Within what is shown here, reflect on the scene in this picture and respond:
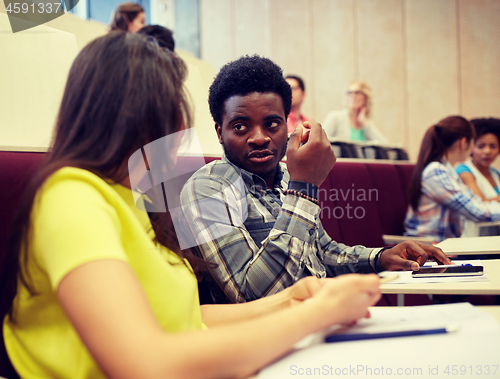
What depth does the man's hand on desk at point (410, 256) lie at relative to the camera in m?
1.13

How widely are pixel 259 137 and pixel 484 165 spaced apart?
277 centimetres

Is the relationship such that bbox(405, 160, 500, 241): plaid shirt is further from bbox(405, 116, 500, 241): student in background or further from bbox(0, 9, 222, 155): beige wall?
bbox(0, 9, 222, 155): beige wall

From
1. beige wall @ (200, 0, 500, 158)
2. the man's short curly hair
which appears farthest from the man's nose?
beige wall @ (200, 0, 500, 158)

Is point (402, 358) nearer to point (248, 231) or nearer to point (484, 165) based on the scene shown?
point (248, 231)

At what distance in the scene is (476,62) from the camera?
5148 mm

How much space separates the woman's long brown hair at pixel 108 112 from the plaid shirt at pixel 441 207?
6.73 ft

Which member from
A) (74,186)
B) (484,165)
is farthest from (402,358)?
(484,165)

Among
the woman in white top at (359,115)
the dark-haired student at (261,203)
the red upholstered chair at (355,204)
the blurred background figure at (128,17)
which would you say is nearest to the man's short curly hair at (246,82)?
the dark-haired student at (261,203)

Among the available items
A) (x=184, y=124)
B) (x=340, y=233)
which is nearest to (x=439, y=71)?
(x=340, y=233)

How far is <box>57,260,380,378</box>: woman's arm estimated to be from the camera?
16.7 inches

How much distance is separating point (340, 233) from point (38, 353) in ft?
4.01

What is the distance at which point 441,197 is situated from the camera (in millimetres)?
2408
